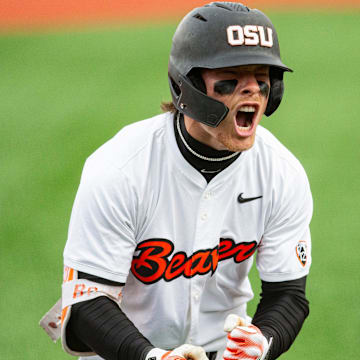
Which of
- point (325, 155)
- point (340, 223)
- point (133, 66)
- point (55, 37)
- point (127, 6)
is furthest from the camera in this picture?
point (127, 6)

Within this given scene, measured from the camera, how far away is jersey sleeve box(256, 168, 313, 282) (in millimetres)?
3393

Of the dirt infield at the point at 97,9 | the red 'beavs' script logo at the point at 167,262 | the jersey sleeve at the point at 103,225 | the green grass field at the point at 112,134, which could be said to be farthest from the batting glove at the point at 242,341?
the dirt infield at the point at 97,9

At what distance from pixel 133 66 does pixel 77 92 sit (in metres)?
1.20

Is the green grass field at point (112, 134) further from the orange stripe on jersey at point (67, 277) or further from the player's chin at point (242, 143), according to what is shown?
the player's chin at point (242, 143)

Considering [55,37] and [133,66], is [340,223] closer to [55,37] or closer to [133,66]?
[133,66]

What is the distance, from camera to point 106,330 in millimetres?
3059

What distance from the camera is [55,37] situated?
11.6 meters

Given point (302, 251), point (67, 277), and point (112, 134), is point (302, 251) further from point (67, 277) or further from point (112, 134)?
point (112, 134)

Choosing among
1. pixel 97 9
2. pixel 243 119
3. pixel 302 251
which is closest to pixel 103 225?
pixel 243 119

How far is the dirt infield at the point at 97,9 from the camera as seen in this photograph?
12.4 meters

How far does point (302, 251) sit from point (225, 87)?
90cm

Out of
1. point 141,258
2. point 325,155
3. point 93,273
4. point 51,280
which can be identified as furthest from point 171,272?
point 325,155

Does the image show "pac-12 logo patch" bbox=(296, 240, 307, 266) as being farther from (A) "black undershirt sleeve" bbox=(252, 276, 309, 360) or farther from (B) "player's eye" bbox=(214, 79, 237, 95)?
(B) "player's eye" bbox=(214, 79, 237, 95)

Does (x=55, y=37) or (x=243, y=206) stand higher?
(x=55, y=37)
